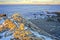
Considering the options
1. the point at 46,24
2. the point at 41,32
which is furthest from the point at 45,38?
the point at 46,24

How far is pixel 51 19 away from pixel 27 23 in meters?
0.36

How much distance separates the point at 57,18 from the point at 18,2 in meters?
0.64

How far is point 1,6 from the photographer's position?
182 cm

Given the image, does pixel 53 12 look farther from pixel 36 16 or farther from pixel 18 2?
pixel 18 2

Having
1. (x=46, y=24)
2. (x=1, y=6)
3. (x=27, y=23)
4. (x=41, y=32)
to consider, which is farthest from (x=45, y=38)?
(x=1, y=6)

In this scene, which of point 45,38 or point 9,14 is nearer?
point 45,38

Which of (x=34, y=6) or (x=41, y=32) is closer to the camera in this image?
(x=41, y=32)

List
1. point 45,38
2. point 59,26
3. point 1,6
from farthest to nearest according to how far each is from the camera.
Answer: point 1,6 < point 59,26 < point 45,38

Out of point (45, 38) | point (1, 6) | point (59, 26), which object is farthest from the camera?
point (1, 6)

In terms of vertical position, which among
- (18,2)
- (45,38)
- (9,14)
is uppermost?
(18,2)

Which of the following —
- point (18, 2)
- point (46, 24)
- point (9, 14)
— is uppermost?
point (18, 2)

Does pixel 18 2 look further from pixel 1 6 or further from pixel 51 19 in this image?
pixel 51 19

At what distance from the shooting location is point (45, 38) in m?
1.56

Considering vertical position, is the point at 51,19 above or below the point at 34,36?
above
